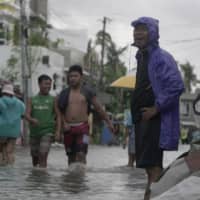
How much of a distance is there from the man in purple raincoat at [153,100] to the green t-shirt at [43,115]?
16.0 ft

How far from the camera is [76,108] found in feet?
37.0

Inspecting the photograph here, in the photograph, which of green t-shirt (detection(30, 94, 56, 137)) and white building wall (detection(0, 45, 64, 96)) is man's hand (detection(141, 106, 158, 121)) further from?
white building wall (detection(0, 45, 64, 96))

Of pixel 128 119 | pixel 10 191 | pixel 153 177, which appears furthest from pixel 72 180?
pixel 128 119

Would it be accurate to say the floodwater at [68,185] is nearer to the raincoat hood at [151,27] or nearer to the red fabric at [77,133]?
the red fabric at [77,133]

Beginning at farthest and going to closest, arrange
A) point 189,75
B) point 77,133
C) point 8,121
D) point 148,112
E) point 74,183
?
point 189,75 → point 8,121 → point 77,133 → point 74,183 → point 148,112

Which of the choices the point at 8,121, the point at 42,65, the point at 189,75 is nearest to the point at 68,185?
the point at 8,121

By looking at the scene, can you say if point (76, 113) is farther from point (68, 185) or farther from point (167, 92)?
point (167, 92)

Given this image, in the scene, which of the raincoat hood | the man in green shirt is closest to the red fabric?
the man in green shirt

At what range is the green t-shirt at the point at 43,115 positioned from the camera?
12148 mm

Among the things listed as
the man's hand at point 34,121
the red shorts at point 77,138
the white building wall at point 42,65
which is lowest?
the red shorts at point 77,138

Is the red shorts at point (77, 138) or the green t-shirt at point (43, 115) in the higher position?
the green t-shirt at point (43, 115)

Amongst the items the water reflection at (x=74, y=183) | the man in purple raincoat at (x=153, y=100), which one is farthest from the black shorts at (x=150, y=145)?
the water reflection at (x=74, y=183)

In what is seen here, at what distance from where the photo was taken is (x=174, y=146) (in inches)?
275

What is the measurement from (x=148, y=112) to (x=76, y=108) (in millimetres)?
4249
